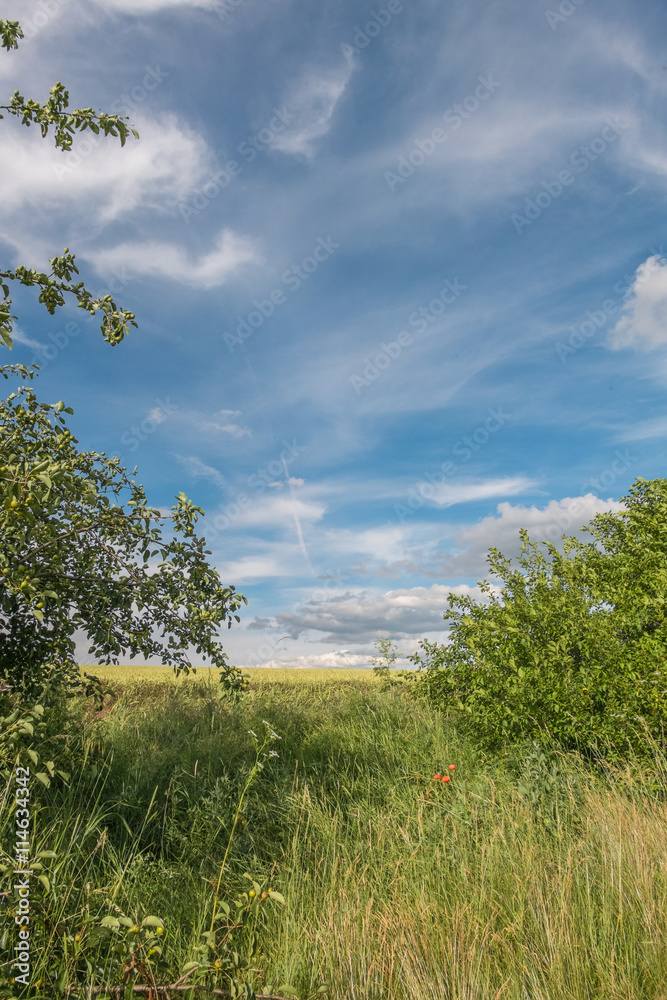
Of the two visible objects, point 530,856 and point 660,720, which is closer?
point 530,856

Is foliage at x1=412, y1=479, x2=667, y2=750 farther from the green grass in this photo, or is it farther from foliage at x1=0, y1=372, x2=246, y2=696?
foliage at x1=0, y1=372, x2=246, y2=696

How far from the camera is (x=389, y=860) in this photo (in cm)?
452

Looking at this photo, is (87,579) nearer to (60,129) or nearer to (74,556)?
(74,556)

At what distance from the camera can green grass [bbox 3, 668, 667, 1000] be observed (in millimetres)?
3262

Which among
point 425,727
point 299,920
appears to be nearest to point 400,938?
point 299,920

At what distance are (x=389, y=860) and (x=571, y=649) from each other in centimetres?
383

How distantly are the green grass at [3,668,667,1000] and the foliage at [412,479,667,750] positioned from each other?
46 cm

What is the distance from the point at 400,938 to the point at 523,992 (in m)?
0.65

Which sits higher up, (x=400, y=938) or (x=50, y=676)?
(x=50, y=676)

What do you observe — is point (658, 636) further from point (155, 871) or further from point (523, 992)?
point (155, 871)

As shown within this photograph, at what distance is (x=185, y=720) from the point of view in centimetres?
934

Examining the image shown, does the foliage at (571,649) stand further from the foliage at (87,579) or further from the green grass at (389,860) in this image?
the foliage at (87,579)

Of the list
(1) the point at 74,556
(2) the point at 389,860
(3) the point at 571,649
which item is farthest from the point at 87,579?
(3) the point at 571,649

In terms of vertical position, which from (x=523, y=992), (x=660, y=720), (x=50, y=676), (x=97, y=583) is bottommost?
(x=523, y=992)
